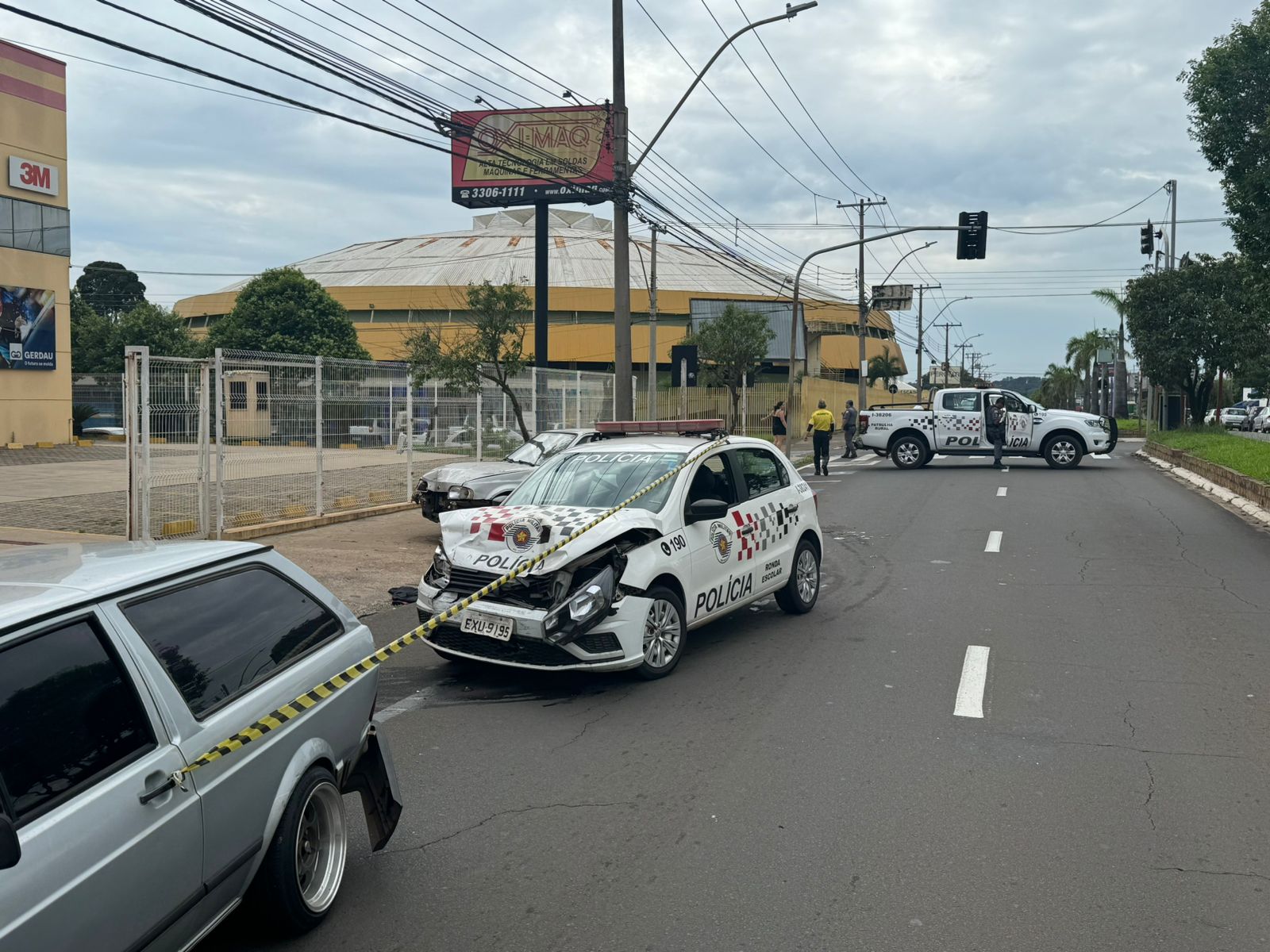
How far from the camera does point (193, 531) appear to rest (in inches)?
532

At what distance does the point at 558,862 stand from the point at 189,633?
1835 mm

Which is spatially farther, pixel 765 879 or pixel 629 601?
pixel 629 601

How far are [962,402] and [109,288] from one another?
76.7 meters

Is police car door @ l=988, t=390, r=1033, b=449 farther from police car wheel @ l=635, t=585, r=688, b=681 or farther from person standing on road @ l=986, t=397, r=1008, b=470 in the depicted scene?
police car wheel @ l=635, t=585, r=688, b=681

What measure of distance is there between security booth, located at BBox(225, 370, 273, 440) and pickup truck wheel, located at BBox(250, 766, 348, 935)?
1041 centimetres

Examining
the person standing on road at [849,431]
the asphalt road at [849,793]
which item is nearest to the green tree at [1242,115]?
the asphalt road at [849,793]

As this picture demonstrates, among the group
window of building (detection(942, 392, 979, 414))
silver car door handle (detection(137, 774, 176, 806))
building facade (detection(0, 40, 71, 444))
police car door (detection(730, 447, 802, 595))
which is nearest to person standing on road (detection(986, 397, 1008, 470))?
window of building (detection(942, 392, 979, 414))

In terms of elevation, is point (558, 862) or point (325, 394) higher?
point (325, 394)

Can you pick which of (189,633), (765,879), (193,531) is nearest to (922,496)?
(193,531)

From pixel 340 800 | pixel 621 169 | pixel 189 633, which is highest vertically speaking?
pixel 621 169

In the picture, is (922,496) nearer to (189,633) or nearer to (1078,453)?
(1078,453)

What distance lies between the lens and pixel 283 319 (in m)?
53.5

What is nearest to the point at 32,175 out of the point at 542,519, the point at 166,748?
the point at 542,519

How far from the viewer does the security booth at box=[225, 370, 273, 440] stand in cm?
1370
